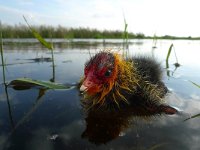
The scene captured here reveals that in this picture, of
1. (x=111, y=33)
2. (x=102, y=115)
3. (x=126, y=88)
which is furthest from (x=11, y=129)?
(x=111, y=33)

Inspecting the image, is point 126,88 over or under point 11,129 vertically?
over

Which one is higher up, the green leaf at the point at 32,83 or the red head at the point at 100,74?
the red head at the point at 100,74

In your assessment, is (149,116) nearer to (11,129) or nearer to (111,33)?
(11,129)

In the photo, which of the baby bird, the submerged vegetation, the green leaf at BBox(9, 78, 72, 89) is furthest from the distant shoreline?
the baby bird

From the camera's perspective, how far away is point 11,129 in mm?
1953

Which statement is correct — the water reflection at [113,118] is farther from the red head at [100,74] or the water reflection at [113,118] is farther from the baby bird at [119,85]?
the red head at [100,74]

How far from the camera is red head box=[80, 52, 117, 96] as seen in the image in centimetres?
221

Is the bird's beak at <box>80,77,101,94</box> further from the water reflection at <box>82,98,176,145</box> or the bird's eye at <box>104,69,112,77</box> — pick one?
the water reflection at <box>82,98,176,145</box>

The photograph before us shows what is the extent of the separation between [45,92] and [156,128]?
5.05 ft

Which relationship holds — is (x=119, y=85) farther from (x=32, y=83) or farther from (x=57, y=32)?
(x=57, y=32)

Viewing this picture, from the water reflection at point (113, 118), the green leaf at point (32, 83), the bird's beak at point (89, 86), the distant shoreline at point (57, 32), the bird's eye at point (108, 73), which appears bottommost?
the water reflection at point (113, 118)

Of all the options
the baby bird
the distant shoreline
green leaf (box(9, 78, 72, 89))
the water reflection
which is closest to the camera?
the water reflection

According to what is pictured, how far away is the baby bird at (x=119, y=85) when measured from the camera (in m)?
2.25

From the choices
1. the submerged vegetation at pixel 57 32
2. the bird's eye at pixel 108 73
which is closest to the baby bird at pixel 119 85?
the bird's eye at pixel 108 73
